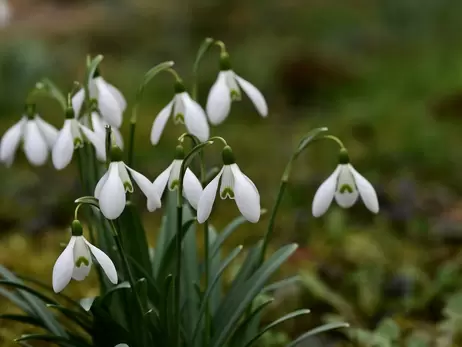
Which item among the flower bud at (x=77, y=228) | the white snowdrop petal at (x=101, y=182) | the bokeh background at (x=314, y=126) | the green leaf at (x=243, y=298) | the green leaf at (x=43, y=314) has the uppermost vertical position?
the white snowdrop petal at (x=101, y=182)

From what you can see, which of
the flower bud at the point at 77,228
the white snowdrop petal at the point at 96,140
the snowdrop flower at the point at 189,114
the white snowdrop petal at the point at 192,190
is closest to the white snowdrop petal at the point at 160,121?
the snowdrop flower at the point at 189,114

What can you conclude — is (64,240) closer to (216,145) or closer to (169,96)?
(216,145)

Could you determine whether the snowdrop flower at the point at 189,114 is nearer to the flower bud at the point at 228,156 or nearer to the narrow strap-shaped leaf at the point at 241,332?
the flower bud at the point at 228,156

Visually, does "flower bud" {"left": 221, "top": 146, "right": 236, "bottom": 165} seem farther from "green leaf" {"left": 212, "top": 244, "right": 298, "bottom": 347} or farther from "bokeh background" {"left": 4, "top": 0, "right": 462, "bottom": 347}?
"bokeh background" {"left": 4, "top": 0, "right": 462, "bottom": 347}

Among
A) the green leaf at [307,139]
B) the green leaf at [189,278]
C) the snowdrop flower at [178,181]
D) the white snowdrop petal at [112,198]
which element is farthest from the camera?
the green leaf at [189,278]

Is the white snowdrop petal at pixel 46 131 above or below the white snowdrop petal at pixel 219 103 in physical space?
below

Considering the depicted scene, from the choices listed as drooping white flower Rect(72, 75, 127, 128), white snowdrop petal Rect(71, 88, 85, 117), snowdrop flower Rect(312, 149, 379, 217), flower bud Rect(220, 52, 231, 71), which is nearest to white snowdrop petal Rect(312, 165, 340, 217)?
snowdrop flower Rect(312, 149, 379, 217)

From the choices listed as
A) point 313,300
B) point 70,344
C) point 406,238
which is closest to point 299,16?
point 406,238

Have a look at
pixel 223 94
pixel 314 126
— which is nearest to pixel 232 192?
pixel 223 94
